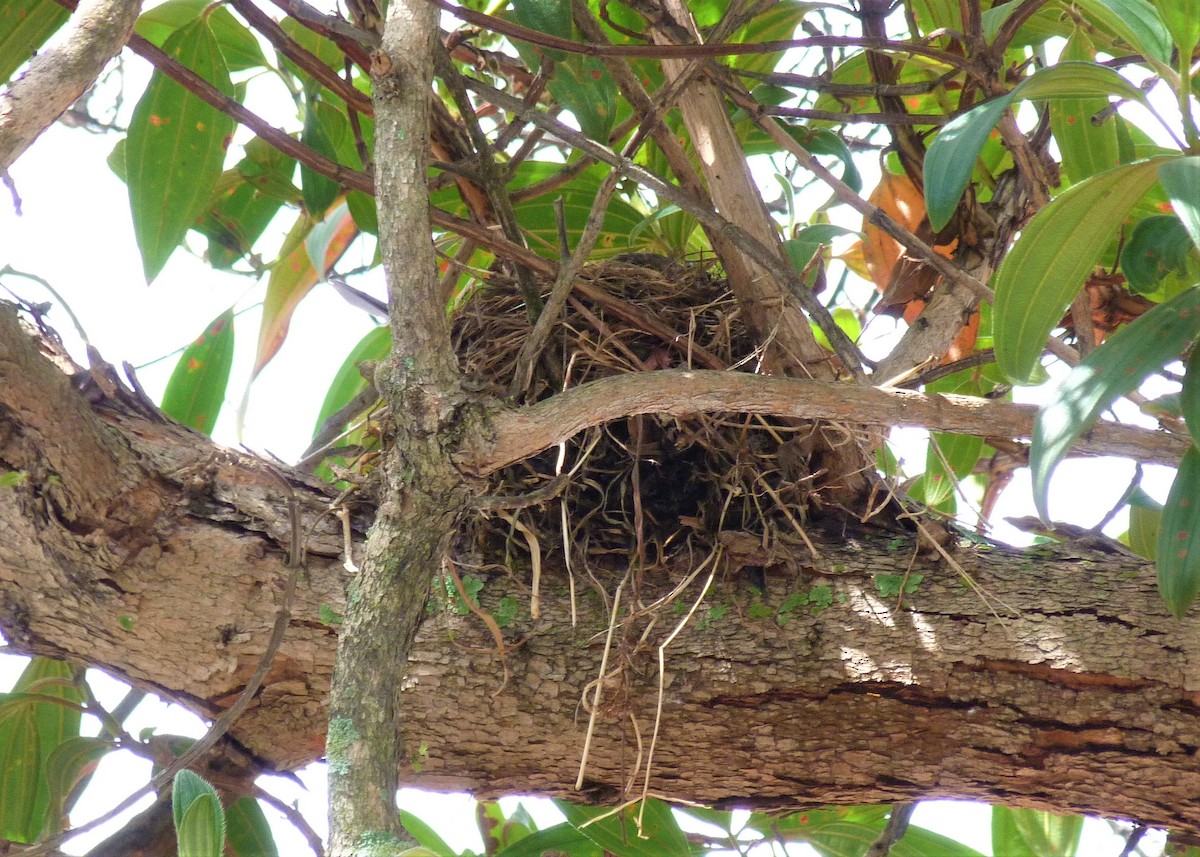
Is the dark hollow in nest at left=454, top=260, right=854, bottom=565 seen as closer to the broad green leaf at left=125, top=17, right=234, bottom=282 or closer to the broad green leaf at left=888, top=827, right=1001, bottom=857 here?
the broad green leaf at left=125, top=17, right=234, bottom=282

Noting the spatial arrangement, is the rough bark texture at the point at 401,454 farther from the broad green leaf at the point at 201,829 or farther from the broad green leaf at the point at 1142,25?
the broad green leaf at the point at 1142,25

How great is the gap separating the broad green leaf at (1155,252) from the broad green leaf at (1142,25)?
26 centimetres

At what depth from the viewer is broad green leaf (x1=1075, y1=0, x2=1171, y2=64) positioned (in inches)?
31.3

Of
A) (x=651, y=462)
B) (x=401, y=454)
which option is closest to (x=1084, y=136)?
(x=651, y=462)

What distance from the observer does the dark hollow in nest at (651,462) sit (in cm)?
106

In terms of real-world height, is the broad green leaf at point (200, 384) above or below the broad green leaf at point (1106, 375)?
above

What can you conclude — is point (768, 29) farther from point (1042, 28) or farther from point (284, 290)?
point (284, 290)

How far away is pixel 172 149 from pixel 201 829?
2.94ft

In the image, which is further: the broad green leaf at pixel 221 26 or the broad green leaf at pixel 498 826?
the broad green leaf at pixel 498 826

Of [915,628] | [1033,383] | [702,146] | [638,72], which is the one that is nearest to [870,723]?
[915,628]

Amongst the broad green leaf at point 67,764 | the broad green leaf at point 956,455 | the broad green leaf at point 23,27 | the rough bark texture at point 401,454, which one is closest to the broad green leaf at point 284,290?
Result: the broad green leaf at point 23,27

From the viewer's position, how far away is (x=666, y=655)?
0.99 m

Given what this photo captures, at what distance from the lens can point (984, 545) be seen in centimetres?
108

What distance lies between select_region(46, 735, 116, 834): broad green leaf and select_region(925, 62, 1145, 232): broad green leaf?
104 centimetres
